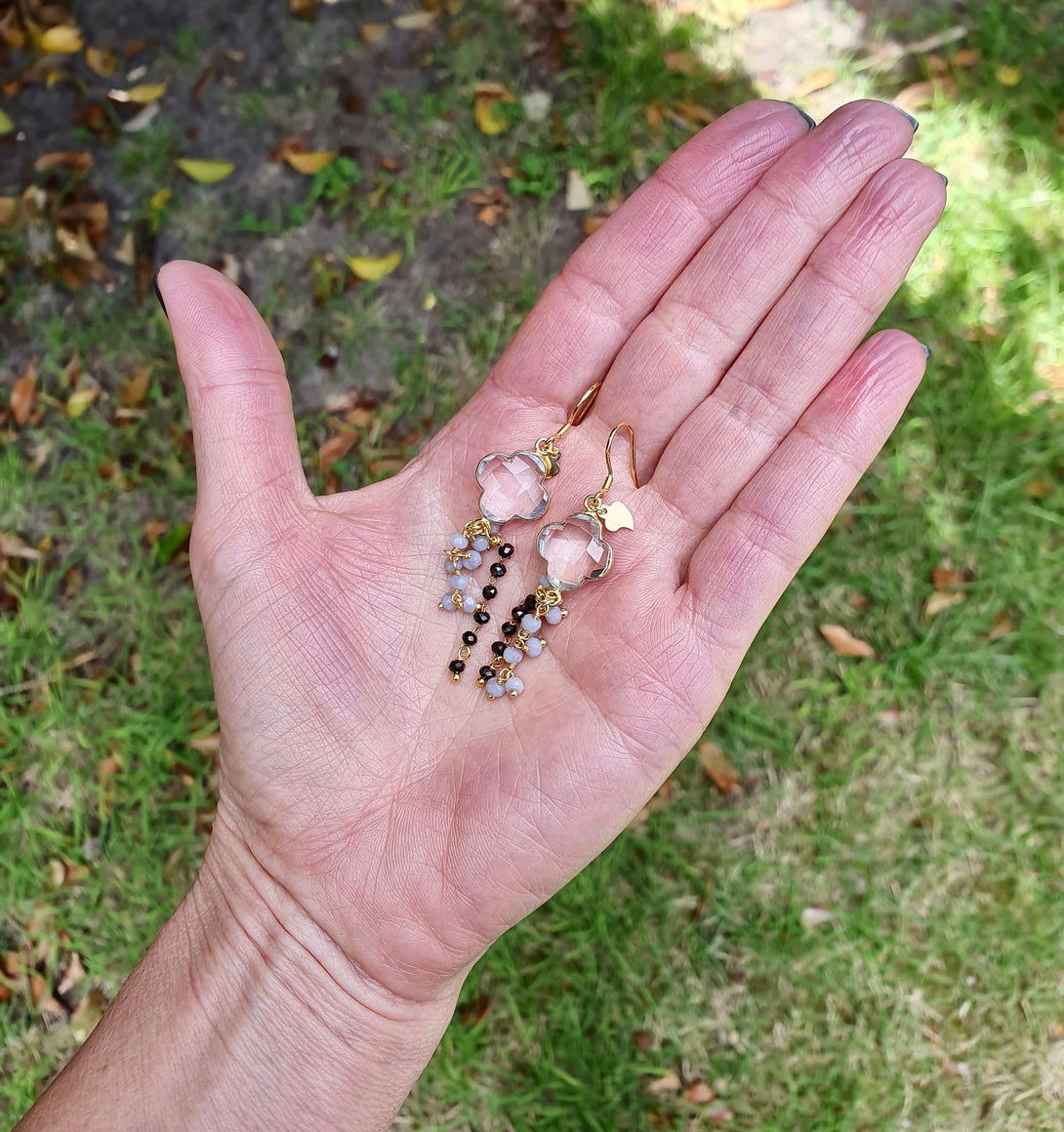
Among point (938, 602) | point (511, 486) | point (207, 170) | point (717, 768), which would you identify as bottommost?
point (717, 768)

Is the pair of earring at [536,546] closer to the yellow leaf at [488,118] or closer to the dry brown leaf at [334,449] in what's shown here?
the dry brown leaf at [334,449]

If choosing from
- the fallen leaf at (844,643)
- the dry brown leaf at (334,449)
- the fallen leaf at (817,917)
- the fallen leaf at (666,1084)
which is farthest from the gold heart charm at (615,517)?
the fallen leaf at (666,1084)

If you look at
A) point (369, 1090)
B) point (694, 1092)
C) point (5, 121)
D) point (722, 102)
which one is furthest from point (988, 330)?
point (5, 121)

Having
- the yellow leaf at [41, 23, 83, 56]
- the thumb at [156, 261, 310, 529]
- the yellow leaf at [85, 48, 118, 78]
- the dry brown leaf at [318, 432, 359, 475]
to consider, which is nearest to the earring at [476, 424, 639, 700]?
the thumb at [156, 261, 310, 529]

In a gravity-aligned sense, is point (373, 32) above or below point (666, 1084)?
above

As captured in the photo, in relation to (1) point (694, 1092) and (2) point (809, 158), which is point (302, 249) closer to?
(2) point (809, 158)

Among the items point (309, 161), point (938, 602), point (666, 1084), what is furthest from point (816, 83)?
point (666, 1084)

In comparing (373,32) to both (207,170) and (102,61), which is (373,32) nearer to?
(207,170)
